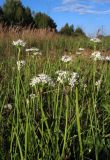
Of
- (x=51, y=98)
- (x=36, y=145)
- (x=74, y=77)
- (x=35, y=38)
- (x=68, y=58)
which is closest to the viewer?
(x=36, y=145)

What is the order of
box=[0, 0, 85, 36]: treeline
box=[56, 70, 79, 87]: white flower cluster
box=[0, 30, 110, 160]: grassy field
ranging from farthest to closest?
box=[0, 0, 85, 36]: treeline < box=[56, 70, 79, 87]: white flower cluster < box=[0, 30, 110, 160]: grassy field

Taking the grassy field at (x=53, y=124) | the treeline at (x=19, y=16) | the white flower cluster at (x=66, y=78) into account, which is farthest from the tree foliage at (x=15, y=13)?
the white flower cluster at (x=66, y=78)

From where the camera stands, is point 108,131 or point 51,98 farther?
point 51,98

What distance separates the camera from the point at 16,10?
101 feet

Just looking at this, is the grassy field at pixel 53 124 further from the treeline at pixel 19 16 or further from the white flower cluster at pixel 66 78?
the treeline at pixel 19 16

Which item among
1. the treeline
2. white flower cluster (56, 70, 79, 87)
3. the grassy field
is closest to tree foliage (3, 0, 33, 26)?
the treeline

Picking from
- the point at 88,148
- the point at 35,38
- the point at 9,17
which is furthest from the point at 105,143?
the point at 9,17

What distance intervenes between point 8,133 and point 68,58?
64cm

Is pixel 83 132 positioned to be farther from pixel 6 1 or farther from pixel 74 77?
pixel 6 1

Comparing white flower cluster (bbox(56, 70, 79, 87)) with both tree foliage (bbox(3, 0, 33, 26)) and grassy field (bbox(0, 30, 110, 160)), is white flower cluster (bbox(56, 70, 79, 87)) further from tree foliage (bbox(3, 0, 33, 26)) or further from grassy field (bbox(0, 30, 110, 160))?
tree foliage (bbox(3, 0, 33, 26))

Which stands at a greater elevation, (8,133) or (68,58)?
(68,58)

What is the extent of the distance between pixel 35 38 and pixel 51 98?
13074 mm

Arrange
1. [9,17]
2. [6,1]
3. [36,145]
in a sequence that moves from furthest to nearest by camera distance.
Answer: [6,1] → [9,17] → [36,145]

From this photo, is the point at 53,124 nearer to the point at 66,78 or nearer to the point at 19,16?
the point at 66,78
